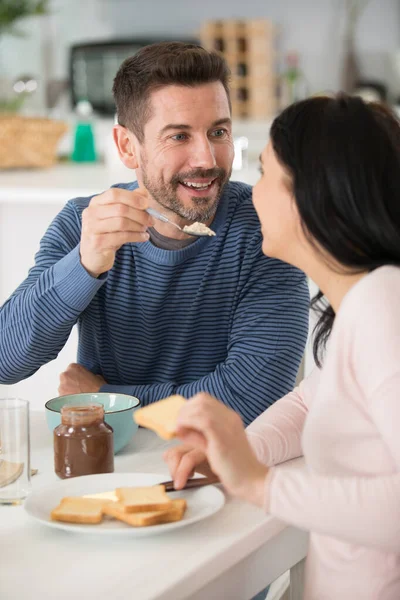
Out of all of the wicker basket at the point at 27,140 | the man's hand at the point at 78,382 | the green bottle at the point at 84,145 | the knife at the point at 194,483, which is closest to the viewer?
the knife at the point at 194,483

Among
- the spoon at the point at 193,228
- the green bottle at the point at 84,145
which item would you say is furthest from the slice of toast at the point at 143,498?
the green bottle at the point at 84,145

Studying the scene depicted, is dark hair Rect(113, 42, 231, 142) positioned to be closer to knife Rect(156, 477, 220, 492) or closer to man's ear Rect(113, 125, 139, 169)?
man's ear Rect(113, 125, 139, 169)

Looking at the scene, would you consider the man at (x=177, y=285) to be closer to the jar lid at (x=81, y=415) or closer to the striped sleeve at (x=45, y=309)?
the striped sleeve at (x=45, y=309)

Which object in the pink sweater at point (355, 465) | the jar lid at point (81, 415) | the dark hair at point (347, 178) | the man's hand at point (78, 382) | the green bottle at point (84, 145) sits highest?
the dark hair at point (347, 178)

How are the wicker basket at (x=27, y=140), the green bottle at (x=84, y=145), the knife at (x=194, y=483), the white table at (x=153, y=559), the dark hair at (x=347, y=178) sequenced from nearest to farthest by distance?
the white table at (x=153, y=559) < the dark hair at (x=347, y=178) < the knife at (x=194, y=483) < the wicker basket at (x=27, y=140) < the green bottle at (x=84, y=145)

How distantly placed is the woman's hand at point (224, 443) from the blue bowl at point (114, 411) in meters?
0.32

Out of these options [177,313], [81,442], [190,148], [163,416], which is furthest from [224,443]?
[190,148]

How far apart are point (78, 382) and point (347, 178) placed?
2.33ft

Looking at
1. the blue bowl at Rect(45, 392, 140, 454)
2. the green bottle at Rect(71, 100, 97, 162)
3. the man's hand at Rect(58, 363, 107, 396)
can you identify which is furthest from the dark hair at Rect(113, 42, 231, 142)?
the green bottle at Rect(71, 100, 97, 162)

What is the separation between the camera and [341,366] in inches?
36.7

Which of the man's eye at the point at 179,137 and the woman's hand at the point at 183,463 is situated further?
the man's eye at the point at 179,137

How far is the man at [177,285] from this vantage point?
1.49 metres

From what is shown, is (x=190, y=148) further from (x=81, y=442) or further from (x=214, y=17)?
(x=214, y=17)

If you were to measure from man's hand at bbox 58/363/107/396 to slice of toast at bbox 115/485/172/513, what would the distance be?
0.48 m
